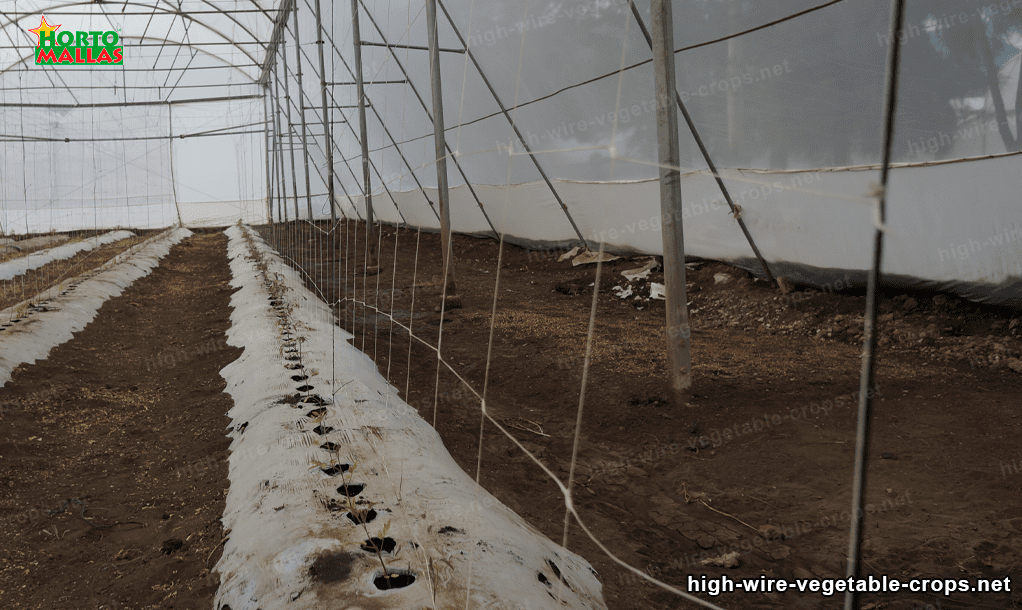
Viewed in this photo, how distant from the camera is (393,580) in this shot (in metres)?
1.77

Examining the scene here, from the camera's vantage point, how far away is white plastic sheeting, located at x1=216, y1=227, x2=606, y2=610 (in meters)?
1.74

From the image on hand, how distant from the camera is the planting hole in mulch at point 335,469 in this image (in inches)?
97.7

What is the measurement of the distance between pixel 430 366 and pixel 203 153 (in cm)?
2321

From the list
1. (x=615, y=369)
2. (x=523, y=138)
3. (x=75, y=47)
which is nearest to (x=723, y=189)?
(x=615, y=369)

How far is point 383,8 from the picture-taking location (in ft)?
32.6

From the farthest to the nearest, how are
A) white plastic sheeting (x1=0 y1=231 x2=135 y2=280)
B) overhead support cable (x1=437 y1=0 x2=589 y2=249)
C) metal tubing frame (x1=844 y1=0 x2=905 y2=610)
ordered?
white plastic sheeting (x1=0 y1=231 x2=135 y2=280)
overhead support cable (x1=437 y1=0 x2=589 y2=249)
metal tubing frame (x1=844 y1=0 x2=905 y2=610)

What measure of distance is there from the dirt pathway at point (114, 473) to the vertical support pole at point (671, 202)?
8.33 feet

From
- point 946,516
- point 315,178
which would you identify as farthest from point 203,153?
point 946,516

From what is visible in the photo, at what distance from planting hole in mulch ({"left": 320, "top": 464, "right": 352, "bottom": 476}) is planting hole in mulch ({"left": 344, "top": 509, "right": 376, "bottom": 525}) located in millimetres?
375

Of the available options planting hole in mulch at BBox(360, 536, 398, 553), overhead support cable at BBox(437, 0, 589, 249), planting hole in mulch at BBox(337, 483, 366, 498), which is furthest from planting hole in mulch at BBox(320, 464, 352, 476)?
overhead support cable at BBox(437, 0, 589, 249)

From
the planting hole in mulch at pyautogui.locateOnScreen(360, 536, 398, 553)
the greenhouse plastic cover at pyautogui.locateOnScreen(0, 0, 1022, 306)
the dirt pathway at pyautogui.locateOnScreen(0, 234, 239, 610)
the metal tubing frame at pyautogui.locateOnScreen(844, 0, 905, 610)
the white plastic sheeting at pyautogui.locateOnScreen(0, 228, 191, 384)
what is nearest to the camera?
the metal tubing frame at pyautogui.locateOnScreen(844, 0, 905, 610)

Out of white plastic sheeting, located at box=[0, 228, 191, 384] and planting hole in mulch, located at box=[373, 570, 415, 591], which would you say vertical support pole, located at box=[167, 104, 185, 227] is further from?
planting hole in mulch, located at box=[373, 570, 415, 591]

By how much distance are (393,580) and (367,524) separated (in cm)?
33

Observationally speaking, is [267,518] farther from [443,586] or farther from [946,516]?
[946,516]
